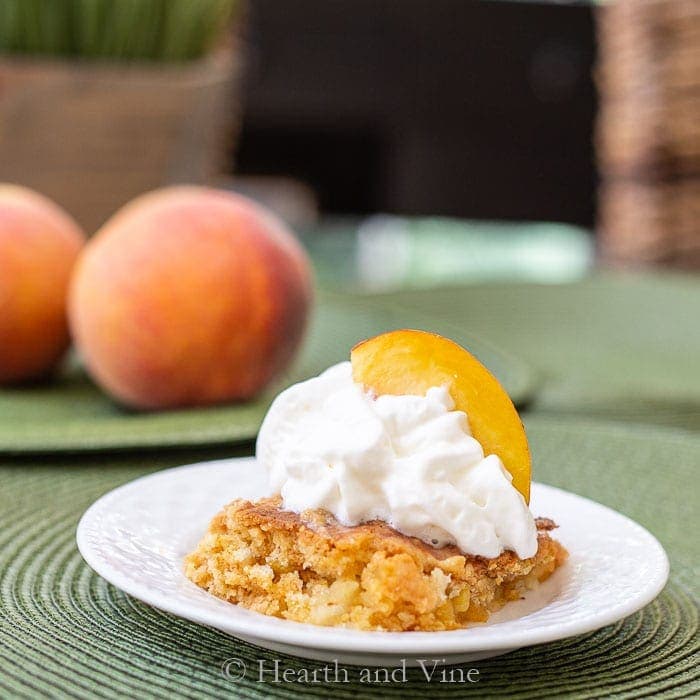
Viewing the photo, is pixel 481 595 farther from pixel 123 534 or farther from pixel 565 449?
pixel 565 449

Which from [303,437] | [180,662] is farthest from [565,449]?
[180,662]

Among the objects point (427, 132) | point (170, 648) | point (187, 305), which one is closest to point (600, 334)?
point (187, 305)

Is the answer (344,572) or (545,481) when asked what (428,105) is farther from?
(344,572)

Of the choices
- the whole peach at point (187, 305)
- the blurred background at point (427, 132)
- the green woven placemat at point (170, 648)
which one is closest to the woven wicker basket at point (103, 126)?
the whole peach at point (187, 305)

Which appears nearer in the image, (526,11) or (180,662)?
(180,662)

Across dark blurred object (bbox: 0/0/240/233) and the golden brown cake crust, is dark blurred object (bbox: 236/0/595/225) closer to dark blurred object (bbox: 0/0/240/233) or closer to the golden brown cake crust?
dark blurred object (bbox: 0/0/240/233)

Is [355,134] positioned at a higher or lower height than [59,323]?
lower

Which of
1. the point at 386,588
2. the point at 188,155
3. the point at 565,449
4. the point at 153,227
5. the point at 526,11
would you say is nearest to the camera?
the point at 386,588
